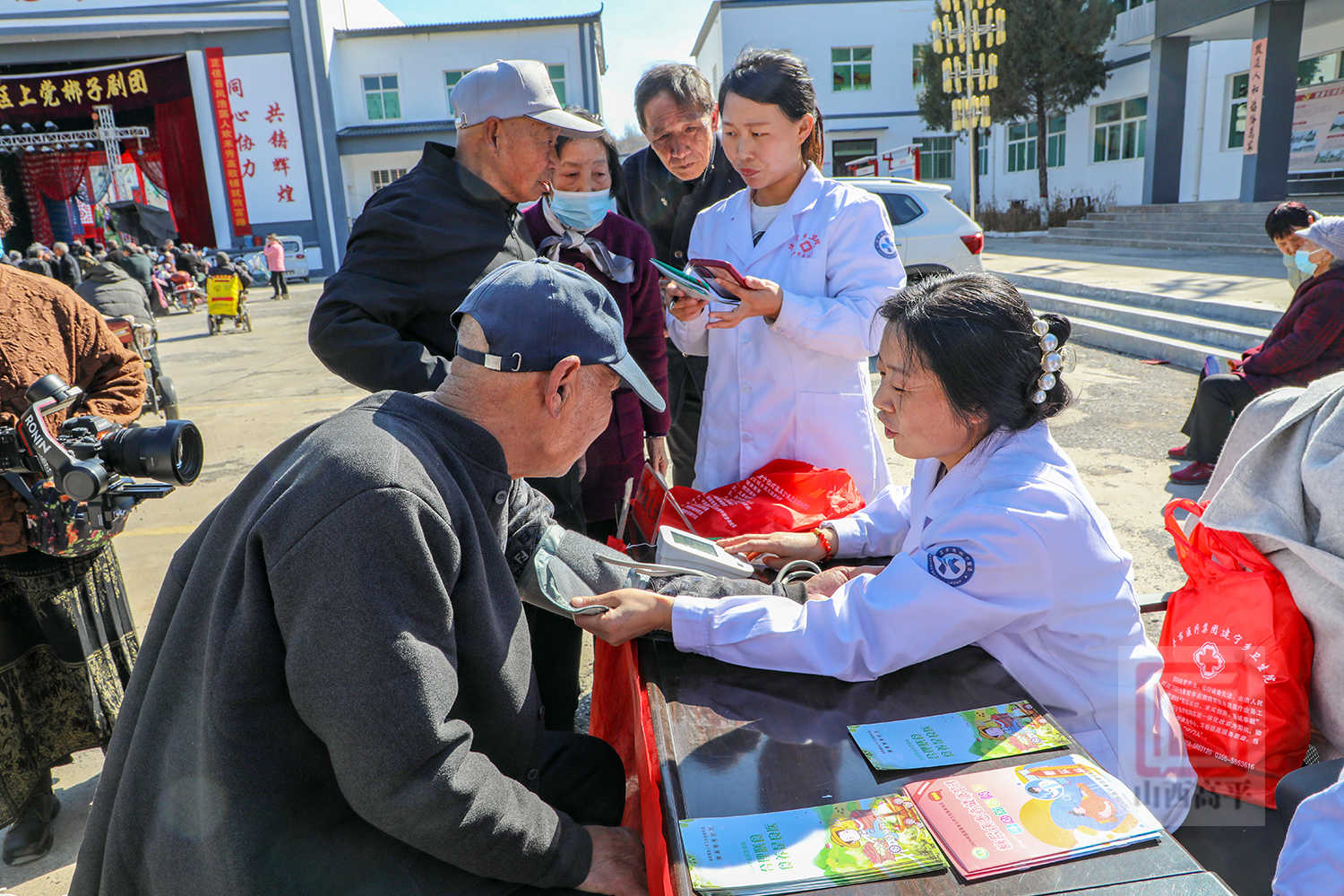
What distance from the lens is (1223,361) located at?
6.63 m

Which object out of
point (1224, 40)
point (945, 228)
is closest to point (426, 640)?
point (945, 228)

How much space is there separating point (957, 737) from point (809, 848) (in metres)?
0.31

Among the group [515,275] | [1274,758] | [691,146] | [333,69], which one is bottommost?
[1274,758]

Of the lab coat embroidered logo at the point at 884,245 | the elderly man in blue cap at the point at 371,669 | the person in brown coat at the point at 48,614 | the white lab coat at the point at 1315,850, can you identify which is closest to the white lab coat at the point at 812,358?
the lab coat embroidered logo at the point at 884,245

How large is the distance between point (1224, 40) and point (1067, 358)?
800 inches

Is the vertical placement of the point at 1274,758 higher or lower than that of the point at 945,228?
lower

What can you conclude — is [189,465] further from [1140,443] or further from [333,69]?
[333,69]

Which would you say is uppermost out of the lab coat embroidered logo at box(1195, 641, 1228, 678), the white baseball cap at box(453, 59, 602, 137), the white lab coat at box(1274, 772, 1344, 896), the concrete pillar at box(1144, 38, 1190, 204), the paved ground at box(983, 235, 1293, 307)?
the concrete pillar at box(1144, 38, 1190, 204)

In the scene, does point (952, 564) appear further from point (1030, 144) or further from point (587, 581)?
point (1030, 144)

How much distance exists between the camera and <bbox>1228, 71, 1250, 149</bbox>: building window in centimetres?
1714

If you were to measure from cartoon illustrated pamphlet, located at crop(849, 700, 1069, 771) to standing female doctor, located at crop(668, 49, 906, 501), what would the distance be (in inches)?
48.0

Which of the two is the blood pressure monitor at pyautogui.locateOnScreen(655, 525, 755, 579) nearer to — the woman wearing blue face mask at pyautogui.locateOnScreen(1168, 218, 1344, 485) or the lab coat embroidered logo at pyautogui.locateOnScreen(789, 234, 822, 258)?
the lab coat embroidered logo at pyautogui.locateOnScreen(789, 234, 822, 258)

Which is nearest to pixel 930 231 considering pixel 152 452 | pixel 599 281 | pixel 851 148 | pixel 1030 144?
pixel 599 281

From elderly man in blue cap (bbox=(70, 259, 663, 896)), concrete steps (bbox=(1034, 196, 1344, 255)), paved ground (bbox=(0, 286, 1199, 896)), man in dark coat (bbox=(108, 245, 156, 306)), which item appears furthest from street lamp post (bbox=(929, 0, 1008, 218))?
elderly man in blue cap (bbox=(70, 259, 663, 896))
